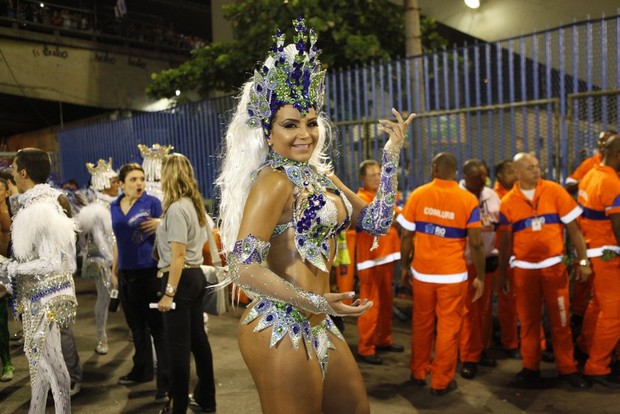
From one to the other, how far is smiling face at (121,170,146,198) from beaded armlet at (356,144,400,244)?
128 inches

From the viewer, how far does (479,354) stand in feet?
19.5

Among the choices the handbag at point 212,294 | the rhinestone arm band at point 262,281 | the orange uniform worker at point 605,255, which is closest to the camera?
the rhinestone arm band at point 262,281

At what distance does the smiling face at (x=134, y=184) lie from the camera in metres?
5.66

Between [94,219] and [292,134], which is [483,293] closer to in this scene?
[292,134]

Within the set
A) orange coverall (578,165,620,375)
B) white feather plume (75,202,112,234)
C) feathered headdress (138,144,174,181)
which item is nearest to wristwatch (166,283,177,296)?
white feather plume (75,202,112,234)

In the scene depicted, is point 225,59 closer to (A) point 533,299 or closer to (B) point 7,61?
(B) point 7,61

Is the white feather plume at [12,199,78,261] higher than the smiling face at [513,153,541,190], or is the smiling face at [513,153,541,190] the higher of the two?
the smiling face at [513,153,541,190]

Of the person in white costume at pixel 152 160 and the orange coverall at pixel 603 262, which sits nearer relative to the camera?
the orange coverall at pixel 603 262

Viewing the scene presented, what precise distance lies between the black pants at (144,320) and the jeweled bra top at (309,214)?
3078 mm

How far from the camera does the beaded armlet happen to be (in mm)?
2998

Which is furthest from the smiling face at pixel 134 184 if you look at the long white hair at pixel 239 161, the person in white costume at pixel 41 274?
the long white hair at pixel 239 161

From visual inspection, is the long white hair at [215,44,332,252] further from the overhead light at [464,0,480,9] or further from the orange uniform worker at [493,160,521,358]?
the overhead light at [464,0,480,9]

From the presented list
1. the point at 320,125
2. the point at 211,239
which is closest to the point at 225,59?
the point at 211,239

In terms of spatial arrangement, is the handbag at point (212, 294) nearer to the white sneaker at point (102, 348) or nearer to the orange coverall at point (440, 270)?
the orange coverall at point (440, 270)
